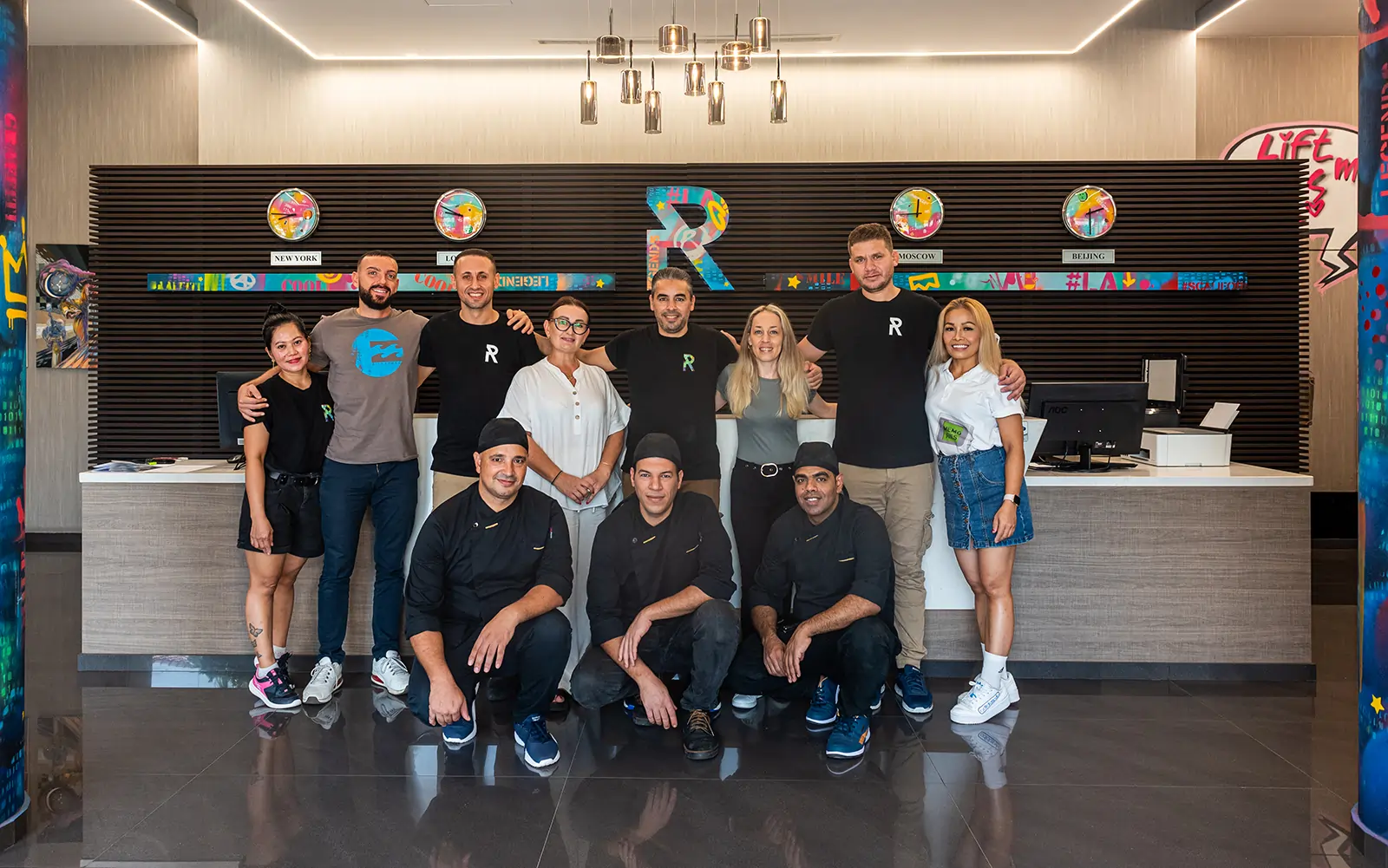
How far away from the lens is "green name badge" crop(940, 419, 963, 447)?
3.64 m

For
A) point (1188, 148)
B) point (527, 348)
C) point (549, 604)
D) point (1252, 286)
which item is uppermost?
point (1188, 148)

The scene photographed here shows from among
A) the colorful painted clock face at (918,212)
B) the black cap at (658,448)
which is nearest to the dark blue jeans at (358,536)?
the black cap at (658,448)

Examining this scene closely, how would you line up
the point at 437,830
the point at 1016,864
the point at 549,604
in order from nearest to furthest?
the point at 1016,864 → the point at 437,830 → the point at 549,604

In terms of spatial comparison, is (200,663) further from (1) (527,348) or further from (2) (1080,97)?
(2) (1080,97)

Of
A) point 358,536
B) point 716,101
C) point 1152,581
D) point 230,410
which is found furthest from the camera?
point 716,101

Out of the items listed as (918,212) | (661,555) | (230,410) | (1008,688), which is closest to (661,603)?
(661,555)

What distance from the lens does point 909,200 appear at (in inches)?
266

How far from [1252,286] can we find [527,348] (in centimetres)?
534

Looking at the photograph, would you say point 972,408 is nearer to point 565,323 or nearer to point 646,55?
point 565,323

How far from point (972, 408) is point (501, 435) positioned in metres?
1.70

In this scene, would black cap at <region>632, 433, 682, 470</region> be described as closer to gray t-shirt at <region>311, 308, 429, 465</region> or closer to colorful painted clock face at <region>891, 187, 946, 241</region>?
gray t-shirt at <region>311, 308, 429, 465</region>

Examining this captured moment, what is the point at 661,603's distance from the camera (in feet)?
11.0

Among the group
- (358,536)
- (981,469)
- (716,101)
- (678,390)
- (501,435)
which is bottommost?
(358,536)

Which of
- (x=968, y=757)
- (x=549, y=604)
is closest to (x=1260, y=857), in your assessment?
(x=968, y=757)
